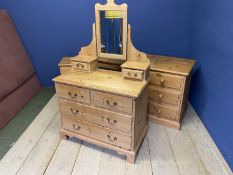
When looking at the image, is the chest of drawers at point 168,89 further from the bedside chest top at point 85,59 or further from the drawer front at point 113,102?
the drawer front at point 113,102

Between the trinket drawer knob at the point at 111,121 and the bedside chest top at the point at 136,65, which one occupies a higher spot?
the bedside chest top at the point at 136,65

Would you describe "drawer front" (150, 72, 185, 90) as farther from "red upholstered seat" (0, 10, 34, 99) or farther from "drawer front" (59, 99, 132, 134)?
"red upholstered seat" (0, 10, 34, 99)

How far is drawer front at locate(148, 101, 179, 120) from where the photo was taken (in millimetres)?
1866

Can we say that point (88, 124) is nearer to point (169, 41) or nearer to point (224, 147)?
point (224, 147)

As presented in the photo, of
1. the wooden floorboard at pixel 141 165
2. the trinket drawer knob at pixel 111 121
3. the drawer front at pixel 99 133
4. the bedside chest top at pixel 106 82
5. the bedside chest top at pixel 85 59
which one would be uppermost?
the bedside chest top at pixel 85 59

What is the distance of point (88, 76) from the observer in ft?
5.14

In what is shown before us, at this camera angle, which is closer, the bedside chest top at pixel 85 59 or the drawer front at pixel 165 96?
the bedside chest top at pixel 85 59

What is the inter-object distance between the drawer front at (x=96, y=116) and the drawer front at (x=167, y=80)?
584 millimetres

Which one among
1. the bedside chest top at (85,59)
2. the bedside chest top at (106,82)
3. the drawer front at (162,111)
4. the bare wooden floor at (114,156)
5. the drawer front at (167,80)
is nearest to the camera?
the bedside chest top at (106,82)

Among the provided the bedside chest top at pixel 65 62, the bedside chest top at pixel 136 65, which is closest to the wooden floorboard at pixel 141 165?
the bedside chest top at pixel 136 65

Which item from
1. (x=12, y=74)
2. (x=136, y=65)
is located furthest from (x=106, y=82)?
(x=12, y=74)

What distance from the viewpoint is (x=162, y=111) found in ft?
6.32

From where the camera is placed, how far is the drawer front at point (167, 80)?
173cm

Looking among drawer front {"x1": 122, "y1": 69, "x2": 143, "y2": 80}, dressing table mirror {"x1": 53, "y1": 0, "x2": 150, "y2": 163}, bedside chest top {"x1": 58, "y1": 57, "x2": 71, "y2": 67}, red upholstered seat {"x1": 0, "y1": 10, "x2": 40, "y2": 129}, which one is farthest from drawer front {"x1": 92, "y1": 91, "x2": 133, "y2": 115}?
red upholstered seat {"x1": 0, "y1": 10, "x2": 40, "y2": 129}
